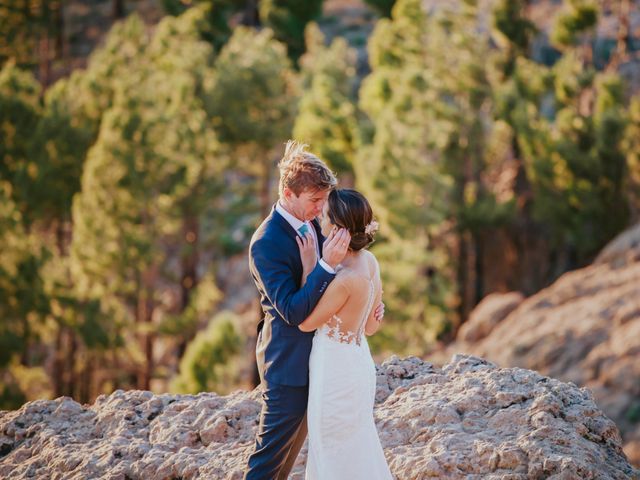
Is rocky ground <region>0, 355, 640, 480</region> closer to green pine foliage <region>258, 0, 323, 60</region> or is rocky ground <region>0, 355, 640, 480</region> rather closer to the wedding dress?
the wedding dress

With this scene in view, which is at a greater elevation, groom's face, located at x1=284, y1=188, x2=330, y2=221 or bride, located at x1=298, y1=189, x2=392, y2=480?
groom's face, located at x1=284, y1=188, x2=330, y2=221

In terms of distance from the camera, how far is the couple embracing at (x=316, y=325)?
4.24 m

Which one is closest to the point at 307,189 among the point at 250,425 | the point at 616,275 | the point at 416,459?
the point at 416,459

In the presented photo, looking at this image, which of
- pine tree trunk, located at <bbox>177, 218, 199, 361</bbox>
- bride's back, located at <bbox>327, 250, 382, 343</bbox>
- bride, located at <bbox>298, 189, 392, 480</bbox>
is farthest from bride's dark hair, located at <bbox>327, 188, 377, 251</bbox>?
pine tree trunk, located at <bbox>177, 218, 199, 361</bbox>

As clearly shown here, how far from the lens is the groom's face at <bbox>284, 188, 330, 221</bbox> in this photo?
4367 mm

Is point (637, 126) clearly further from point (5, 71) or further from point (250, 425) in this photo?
point (250, 425)

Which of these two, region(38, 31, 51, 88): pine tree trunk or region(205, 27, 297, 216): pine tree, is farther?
region(38, 31, 51, 88): pine tree trunk

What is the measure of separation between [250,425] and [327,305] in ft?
6.29

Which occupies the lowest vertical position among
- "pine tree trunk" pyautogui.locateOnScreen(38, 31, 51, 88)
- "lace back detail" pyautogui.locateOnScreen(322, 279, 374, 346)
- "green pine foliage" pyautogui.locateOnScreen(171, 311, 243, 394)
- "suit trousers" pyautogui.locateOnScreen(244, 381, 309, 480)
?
"green pine foliage" pyautogui.locateOnScreen(171, 311, 243, 394)

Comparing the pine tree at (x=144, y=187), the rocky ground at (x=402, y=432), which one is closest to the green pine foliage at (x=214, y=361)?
the pine tree at (x=144, y=187)

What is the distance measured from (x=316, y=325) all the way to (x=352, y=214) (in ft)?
1.83

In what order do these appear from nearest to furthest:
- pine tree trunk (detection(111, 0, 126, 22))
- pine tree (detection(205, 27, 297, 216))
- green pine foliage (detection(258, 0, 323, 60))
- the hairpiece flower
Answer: the hairpiece flower
pine tree (detection(205, 27, 297, 216))
green pine foliage (detection(258, 0, 323, 60))
pine tree trunk (detection(111, 0, 126, 22))

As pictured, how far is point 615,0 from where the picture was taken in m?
37.2

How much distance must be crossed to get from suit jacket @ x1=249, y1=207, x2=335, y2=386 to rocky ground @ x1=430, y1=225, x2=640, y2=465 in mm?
10997
